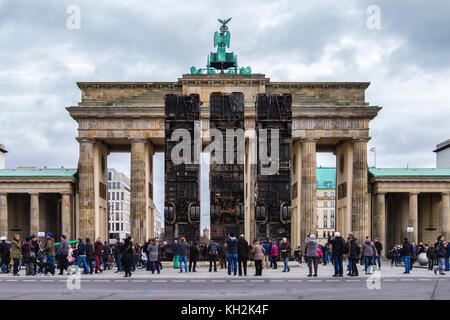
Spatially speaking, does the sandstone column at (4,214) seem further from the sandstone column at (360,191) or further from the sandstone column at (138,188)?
the sandstone column at (360,191)

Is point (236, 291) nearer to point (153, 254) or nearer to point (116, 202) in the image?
point (153, 254)

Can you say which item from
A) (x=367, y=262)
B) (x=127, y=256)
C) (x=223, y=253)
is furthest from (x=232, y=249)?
(x=223, y=253)

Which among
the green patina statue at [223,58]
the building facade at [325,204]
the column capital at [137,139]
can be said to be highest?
the green patina statue at [223,58]

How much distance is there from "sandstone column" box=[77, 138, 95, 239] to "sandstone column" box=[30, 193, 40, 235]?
5.01 m

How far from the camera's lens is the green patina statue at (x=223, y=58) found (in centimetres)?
7700

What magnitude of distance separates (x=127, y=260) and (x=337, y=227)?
157ft

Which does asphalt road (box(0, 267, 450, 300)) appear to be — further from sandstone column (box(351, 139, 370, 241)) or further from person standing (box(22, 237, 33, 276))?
sandstone column (box(351, 139, 370, 241))

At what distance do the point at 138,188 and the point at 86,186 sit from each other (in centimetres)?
500

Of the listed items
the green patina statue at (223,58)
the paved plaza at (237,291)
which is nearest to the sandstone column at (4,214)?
the green patina statue at (223,58)

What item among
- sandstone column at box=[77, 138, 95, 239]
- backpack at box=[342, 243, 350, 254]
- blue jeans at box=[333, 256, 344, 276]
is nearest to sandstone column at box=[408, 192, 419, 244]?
sandstone column at box=[77, 138, 95, 239]

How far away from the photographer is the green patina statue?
77.0m

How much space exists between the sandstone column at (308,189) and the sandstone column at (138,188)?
15373mm

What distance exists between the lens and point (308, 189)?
240ft
